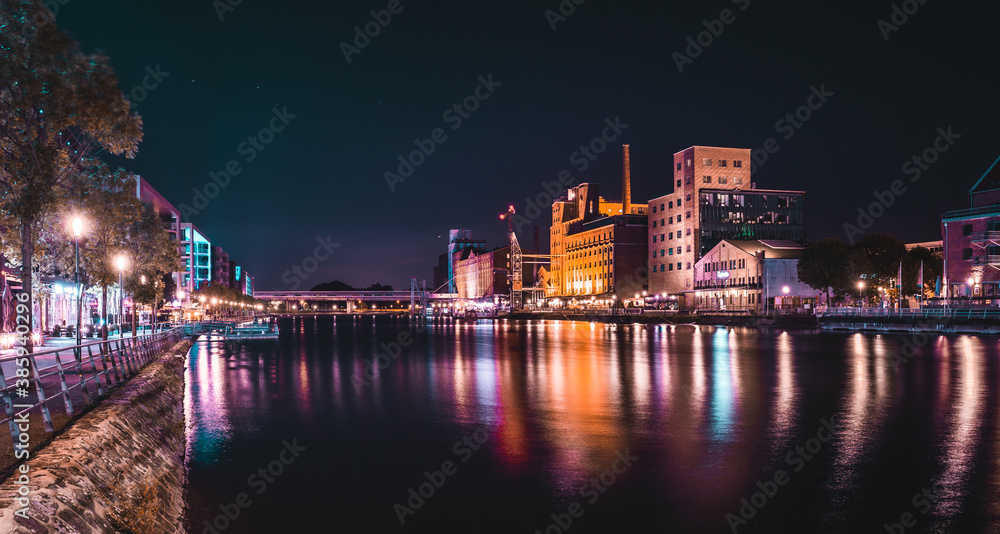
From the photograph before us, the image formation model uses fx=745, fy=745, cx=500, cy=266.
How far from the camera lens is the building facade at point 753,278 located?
11969 cm

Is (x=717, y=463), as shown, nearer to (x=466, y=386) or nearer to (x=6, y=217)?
(x=466, y=386)

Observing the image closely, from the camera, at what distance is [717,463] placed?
16359mm

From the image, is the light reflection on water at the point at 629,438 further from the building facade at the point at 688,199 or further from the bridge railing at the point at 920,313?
the building facade at the point at 688,199

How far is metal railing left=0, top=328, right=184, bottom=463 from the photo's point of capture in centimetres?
1144

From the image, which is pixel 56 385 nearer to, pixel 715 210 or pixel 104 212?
pixel 104 212

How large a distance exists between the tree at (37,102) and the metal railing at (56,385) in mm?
2321

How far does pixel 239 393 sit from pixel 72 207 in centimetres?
1017

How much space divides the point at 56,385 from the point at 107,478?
12.1m

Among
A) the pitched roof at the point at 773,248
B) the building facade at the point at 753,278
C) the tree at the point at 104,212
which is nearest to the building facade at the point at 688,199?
the building facade at the point at 753,278

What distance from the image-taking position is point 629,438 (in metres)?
19.3

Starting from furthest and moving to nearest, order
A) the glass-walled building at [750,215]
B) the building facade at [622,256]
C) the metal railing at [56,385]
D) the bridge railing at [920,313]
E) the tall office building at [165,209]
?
the building facade at [622,256]
the glass-walled building at [750,215]
the tall office building at [165,209]
the bridge railing at [920,313]
the metal railing at [56,385]

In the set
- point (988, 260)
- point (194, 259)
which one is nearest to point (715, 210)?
point (988, 260)

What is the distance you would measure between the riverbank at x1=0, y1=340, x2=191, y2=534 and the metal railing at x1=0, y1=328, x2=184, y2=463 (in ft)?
1.42

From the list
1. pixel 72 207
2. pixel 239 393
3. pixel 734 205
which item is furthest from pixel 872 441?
pixel 734 205
